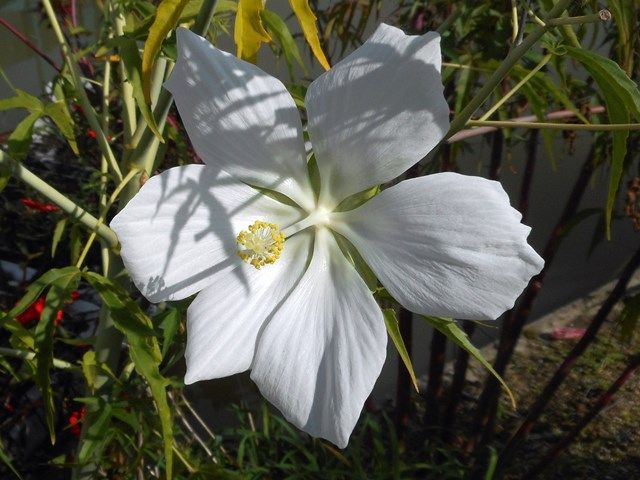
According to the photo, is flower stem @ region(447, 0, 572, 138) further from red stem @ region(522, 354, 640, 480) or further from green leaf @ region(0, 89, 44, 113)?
red stem @ region(522, 354, 640, 480)

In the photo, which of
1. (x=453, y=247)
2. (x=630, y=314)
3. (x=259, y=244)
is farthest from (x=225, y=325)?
(x=630, y=314)

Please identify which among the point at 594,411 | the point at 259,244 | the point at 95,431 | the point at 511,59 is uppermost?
the point at 511,59

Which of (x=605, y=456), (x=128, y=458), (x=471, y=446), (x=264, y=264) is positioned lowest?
(x=605, y=456)

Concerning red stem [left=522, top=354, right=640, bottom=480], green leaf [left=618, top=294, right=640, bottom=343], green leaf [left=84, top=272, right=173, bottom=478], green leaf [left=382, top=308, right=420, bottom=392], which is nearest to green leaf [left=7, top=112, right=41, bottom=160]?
green leaf [left=84, top=272, right=173, bottom=478]

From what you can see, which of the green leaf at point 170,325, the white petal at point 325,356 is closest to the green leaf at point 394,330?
the white petal at point 325,356

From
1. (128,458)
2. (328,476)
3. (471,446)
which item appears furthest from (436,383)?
(128,458)

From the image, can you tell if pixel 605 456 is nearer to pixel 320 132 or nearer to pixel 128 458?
pixel 128 458

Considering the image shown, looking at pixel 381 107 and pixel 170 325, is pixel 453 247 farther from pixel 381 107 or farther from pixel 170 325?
pixel 170 325
